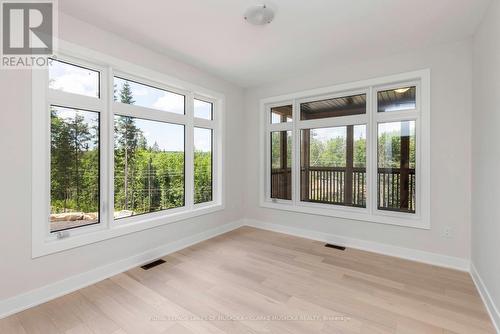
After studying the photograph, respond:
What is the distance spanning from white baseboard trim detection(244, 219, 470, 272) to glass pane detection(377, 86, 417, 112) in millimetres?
1877

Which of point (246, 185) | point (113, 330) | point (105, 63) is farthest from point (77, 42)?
point (246, 185)

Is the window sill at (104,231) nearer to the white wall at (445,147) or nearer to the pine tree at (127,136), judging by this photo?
the pine tree at (127,136)

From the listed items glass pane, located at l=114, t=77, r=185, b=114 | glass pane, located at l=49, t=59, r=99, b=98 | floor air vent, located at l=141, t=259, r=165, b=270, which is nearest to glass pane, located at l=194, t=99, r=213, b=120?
glass pane, located at l=114, t=77, r=185, b=114

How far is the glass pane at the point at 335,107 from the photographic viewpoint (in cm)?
343

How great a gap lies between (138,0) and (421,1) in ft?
A: 8.30

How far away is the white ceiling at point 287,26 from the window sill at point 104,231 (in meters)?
2.18

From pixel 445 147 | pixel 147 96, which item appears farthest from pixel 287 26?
pixel 445 147

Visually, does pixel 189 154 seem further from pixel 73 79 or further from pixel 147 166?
pixel 73 79

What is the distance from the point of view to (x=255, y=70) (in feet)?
11.9

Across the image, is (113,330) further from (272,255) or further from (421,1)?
(421,1)

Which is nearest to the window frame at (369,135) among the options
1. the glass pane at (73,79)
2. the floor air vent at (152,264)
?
the floor air vent at (152,264)

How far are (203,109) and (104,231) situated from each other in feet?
7.57

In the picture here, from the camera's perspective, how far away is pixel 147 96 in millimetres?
3041

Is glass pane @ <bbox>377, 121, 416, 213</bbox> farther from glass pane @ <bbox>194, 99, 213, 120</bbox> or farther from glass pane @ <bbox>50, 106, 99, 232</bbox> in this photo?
glass pane @ <bbox>50, 106, 99, 232</bbox>
